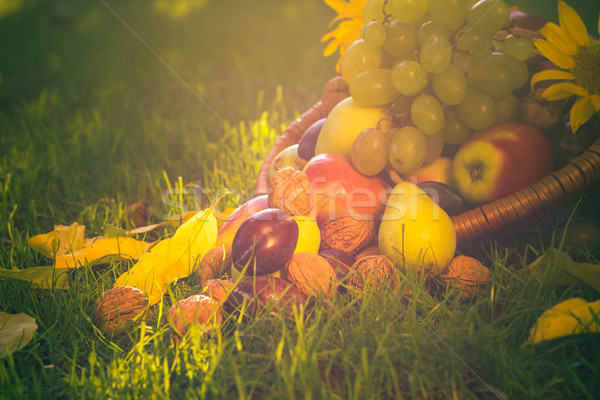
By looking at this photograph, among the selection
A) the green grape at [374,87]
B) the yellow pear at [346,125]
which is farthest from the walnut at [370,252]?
the green grape at [374,87]

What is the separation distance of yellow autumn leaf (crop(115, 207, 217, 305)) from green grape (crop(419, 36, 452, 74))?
787 mm

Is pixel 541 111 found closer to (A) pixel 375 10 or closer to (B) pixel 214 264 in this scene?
(A) pixel 375 10

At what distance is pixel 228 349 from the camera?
3.66 feet

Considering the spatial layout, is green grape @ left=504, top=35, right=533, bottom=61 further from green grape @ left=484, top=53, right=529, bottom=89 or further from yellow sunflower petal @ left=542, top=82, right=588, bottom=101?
yellow sunflower petal @ left=542, top=82, right=588, bottom=101

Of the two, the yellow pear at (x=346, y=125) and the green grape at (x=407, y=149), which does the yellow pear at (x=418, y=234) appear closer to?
the green grape at (x=407, y=149)

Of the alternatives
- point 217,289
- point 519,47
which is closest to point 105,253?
point 217,289

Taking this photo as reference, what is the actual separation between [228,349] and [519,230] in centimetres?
91

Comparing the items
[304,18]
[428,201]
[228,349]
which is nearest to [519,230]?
[428,201]

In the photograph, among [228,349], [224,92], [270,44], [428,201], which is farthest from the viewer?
[270,44]

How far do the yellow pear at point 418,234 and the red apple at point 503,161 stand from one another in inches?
7.0

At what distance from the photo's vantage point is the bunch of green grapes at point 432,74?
1.38 meters

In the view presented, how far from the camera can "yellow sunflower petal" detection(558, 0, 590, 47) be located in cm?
134

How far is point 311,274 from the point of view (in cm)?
125

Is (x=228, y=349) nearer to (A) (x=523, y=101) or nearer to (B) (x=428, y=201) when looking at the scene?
(B) (x=428, y=201)
